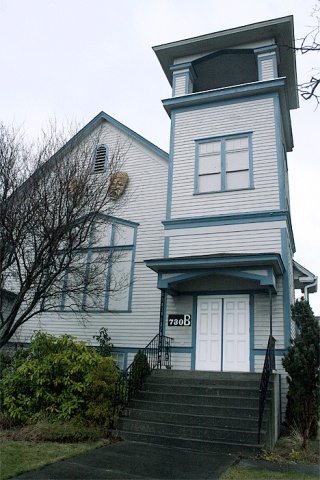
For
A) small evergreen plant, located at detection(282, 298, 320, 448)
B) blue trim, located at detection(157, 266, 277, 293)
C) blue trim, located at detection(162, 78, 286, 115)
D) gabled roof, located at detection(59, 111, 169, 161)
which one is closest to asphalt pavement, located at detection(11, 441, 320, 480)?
small evergreen plant, located at detection(282, 298, 320, 448)

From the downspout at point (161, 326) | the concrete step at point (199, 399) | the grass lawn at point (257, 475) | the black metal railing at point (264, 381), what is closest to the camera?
the grass lawn at point (257, 475)

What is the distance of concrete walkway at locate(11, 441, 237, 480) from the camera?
601 cm

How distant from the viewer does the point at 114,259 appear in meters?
13.8

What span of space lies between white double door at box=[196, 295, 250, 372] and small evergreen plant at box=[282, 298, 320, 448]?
1993 mm

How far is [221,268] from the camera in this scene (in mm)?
11070

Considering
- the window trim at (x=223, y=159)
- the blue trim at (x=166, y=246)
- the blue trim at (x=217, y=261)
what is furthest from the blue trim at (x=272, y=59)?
the blue trim at (x=217, y=261)

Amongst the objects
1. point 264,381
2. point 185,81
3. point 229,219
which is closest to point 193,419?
point 264,381

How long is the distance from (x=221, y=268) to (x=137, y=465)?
18.5 feet

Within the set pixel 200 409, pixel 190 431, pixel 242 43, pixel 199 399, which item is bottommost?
pixel 190 431

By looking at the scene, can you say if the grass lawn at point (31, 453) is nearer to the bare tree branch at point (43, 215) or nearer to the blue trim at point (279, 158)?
the bare tree branch at point (43, 215)

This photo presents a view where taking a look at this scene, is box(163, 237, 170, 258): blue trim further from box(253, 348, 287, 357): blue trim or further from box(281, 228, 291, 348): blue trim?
box(253, 348, 287, 357): blue trim

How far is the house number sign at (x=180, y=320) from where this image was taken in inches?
460

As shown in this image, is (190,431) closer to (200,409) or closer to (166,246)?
(200,409)

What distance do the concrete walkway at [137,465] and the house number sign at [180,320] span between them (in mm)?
4167
